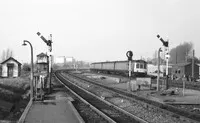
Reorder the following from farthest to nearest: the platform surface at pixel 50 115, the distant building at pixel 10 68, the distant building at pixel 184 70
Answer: the distant building at pixel 184 70 < the distant building at pixel 10 68 < the platform surface at pixel 50 115

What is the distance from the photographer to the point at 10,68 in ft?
118

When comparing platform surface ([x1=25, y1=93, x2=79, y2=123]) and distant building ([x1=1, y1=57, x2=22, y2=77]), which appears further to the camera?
distant building ([x1=1, y1=57, x2=22, y2=77])

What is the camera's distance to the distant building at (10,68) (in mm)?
35000

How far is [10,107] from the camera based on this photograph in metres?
12.6

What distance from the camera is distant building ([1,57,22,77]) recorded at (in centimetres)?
3500

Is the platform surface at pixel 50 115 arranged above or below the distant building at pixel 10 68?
below

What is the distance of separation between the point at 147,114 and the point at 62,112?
3526mm

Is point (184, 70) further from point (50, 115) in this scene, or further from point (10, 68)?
point (50, 115)

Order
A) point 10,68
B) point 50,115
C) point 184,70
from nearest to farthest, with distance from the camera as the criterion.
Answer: point 50,115 < point 10,68 < point 184,70

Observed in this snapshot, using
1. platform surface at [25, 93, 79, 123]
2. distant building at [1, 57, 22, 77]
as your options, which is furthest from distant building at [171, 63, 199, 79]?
platform surface at [25, 93, 79, 123]

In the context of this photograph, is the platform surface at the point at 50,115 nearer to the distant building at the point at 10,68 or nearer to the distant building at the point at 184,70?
the distant building at the point at 10,68

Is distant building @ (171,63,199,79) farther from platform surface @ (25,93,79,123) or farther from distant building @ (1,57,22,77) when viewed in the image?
platform surface @ (25,93,79,123)

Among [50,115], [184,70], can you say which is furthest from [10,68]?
[184,70]

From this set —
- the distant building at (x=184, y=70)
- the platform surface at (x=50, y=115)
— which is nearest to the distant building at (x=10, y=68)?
the platform surface at (x=50, y=115)
